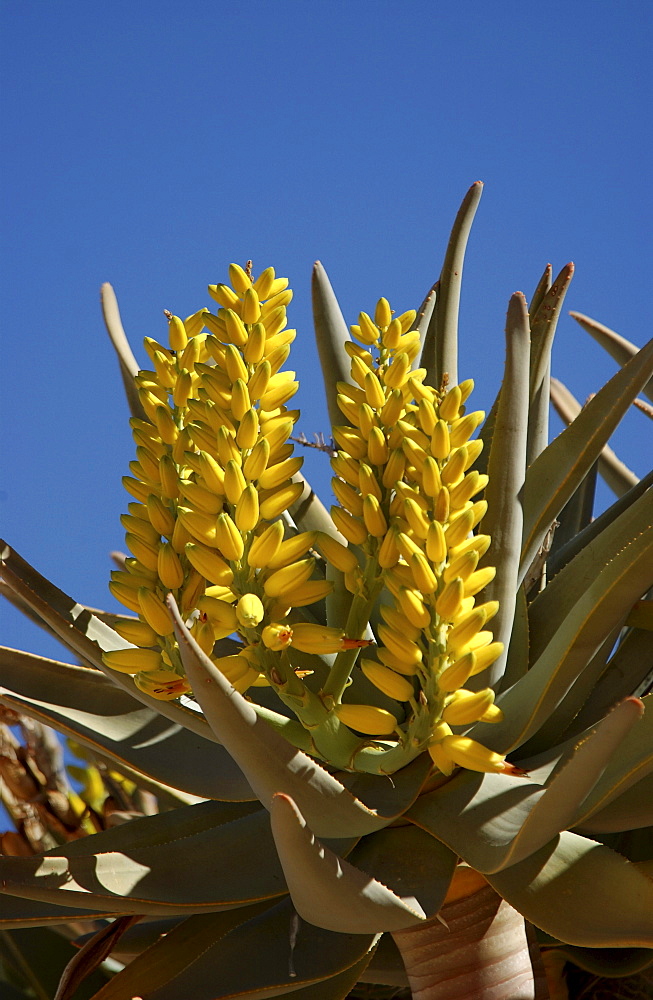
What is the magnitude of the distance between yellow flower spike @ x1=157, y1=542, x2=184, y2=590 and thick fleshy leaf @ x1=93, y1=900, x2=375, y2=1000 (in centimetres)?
35

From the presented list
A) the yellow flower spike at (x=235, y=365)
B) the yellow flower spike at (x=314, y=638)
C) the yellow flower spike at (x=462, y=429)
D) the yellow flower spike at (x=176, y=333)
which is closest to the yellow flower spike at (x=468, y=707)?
the yellow flower spike at (x=314, y=638)

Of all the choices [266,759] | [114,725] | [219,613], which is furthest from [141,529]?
[114,725]

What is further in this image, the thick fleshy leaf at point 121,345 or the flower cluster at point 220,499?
the thick fleshy leaf at point 121,345

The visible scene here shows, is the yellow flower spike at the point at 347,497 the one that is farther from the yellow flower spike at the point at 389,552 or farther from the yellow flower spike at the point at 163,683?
the yellow flower spike at the point at 163,683

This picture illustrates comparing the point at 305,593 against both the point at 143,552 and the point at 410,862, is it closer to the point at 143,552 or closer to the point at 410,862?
the point at 143,552

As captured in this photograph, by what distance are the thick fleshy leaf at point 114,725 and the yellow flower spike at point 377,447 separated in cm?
36

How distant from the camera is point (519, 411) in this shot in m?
1.05

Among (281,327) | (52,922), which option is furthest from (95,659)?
(281,327)

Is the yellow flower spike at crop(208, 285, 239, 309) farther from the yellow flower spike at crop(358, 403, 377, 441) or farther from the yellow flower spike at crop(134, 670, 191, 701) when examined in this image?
the yellow flower spike at crop(134, 670, 191, 701)

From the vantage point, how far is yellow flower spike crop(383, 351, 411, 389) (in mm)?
893

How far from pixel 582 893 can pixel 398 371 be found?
0.47m

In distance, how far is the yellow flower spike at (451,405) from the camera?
86 centimetres

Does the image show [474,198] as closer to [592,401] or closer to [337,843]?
[592,401]

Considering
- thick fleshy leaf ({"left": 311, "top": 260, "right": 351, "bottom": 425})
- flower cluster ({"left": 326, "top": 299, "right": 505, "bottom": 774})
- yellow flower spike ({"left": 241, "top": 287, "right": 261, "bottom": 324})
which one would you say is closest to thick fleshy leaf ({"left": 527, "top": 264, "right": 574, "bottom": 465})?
thick fleshy leaf ({"left": 311, "top": 260, "right": 351, "bottom": 425})
